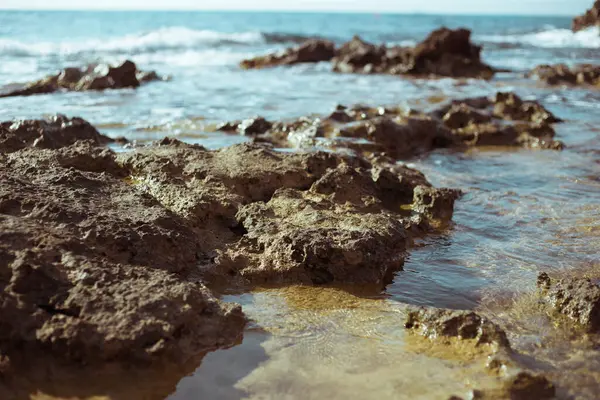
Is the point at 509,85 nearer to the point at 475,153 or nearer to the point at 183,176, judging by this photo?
the point at 475,153

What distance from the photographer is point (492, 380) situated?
2592 mm

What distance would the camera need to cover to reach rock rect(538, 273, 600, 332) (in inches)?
123

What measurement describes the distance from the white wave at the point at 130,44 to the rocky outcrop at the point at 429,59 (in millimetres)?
9838

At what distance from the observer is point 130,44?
2770cm

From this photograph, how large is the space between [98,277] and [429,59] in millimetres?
16255

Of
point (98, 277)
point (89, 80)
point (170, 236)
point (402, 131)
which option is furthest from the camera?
point (89, 80)

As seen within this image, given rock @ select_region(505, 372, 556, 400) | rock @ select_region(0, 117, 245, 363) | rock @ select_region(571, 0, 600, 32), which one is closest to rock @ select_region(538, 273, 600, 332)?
rock @ select_region(505, 372, 556, 400)

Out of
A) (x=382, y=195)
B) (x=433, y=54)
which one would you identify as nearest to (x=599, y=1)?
(x=433, y=54)

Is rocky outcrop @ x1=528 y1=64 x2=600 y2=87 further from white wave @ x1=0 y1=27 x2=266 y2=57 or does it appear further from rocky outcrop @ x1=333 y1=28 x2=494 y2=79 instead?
white wave @ x1=0 y1=27 x2=266 y2=57

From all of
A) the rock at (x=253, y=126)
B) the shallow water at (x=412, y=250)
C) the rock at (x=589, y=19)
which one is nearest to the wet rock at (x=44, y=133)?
the shallow water at (x=412, y=250)

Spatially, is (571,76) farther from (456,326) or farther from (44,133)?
(456,326)

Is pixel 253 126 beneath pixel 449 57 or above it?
beneath

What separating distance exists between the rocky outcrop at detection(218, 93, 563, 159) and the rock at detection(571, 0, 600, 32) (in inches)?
1398

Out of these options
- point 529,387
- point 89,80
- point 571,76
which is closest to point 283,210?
point 529,387
